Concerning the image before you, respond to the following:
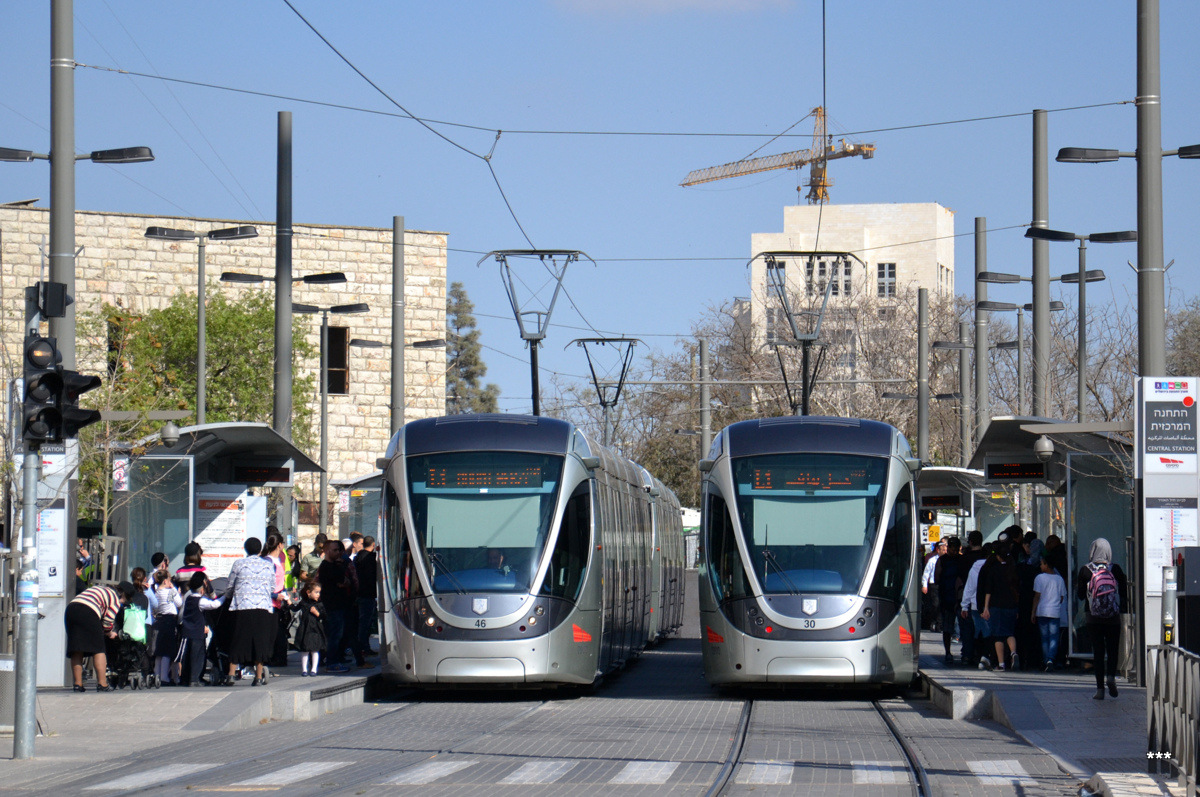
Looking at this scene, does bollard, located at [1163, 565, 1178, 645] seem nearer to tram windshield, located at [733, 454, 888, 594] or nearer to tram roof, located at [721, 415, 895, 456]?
tram windshield, located at [733, 454, 888, 594]

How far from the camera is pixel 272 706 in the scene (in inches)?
596

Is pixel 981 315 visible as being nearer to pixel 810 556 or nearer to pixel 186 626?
pixel 810 556

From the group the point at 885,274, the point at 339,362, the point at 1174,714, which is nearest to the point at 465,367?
the point at 885,274

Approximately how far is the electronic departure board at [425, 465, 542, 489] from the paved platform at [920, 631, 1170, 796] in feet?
15.0

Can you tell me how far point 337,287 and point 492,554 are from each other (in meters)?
30.2

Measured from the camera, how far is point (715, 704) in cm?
1705

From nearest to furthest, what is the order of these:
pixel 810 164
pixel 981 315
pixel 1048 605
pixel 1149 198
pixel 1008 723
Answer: pixel 1008 723 → pixel 1149 198 → pixel 1048 605 → pixel 981 315 → pixel 810 164

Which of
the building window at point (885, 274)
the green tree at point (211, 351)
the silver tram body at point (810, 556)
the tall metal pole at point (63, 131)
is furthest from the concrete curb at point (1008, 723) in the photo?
the building window at point (885, 274)

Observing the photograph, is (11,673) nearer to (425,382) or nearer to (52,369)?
(52,369)

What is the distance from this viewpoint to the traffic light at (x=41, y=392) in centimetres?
1196

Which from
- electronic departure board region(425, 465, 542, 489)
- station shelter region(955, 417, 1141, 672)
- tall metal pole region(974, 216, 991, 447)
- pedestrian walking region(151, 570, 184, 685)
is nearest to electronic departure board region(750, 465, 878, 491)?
station shelter region(955, 417, 1141, 672)

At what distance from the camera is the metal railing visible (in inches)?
347

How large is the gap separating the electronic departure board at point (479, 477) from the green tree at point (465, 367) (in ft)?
265

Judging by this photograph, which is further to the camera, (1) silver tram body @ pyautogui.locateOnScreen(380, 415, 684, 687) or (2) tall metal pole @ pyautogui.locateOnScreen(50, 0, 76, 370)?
(1) silver tram body @ pyautogui.locateOnScreen(380, 415, 684, 687)
